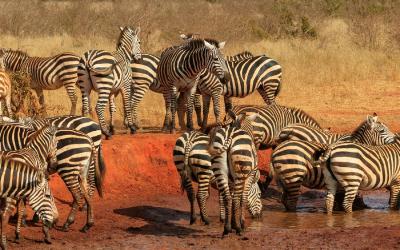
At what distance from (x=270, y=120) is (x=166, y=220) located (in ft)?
10.9

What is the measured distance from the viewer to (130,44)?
17906 millimetres

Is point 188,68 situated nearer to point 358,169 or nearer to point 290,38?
point 358,169

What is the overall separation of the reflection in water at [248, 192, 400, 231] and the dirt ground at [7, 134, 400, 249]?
0.01 metres

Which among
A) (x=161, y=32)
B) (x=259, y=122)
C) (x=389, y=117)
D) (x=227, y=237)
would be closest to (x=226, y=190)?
(x=227, y=237)

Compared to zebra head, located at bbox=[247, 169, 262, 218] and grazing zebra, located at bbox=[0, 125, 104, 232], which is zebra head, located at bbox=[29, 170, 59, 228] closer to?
grazing zebra, located at bbox=[0, 125, 104, 232]

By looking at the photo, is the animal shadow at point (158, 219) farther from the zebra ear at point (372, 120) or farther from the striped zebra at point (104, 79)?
the zebra ear at point (372, 120)

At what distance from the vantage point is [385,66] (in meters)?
25.1

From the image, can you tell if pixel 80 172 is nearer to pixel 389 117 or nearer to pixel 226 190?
pixel 226 190

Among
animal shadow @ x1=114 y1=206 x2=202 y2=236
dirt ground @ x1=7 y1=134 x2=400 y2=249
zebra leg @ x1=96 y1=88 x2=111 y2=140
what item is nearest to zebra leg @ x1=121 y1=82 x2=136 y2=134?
dirt ground @ x1=7 y1=134 x2=400 y2=249

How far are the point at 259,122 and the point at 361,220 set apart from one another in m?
3.06

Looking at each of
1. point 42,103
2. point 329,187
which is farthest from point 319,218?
point 42,103

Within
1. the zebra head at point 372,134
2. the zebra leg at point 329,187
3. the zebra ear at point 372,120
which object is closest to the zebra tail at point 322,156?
the zebra leg at point 329,187

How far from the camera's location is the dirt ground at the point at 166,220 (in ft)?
37.0

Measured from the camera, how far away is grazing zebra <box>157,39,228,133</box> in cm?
1706
